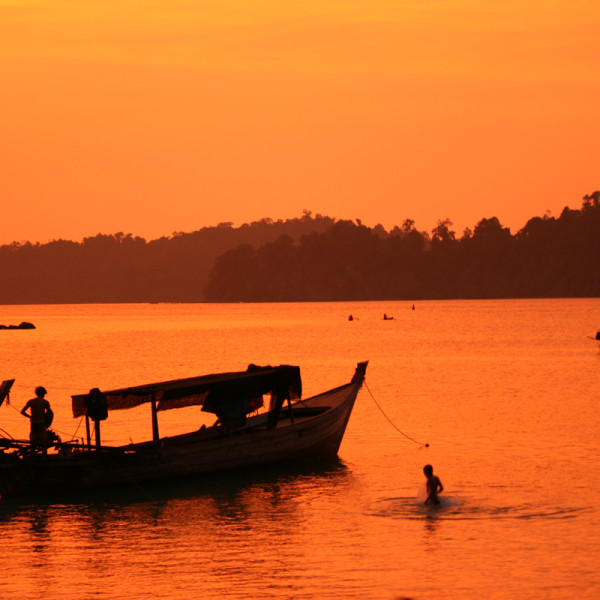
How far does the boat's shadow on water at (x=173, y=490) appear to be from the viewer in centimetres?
2641

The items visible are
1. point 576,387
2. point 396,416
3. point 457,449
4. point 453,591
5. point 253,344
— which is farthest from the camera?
point 253,344

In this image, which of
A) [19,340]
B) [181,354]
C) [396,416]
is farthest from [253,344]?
[396,416]

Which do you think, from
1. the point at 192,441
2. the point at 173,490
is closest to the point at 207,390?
the point at 192,441

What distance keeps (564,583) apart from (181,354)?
258ft

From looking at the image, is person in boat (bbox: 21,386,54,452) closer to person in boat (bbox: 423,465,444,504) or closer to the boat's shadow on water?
the boat's shadow on water

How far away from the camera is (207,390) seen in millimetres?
28547

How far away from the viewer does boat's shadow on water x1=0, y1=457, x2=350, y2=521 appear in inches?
1040

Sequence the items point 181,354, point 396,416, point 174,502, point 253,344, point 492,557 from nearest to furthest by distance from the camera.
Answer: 1. point 492,557
2. point 174,502
3. point 396,416
4. point 181,354
5. point 253,344

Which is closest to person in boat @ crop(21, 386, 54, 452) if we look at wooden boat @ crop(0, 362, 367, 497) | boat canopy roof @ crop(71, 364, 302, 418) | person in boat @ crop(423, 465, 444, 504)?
wooden boat @ crop(0, 362, 367, 497)

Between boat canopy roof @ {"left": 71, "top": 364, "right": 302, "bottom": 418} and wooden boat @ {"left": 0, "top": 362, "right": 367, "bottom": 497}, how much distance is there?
25 millimetres

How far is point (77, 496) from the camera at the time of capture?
1061 inches

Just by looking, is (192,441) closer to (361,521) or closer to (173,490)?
(173,490)

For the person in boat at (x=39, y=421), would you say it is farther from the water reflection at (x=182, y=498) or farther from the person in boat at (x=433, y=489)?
the person in boat at (x=433, y=489)

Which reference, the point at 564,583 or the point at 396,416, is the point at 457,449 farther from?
the point at 564,583
